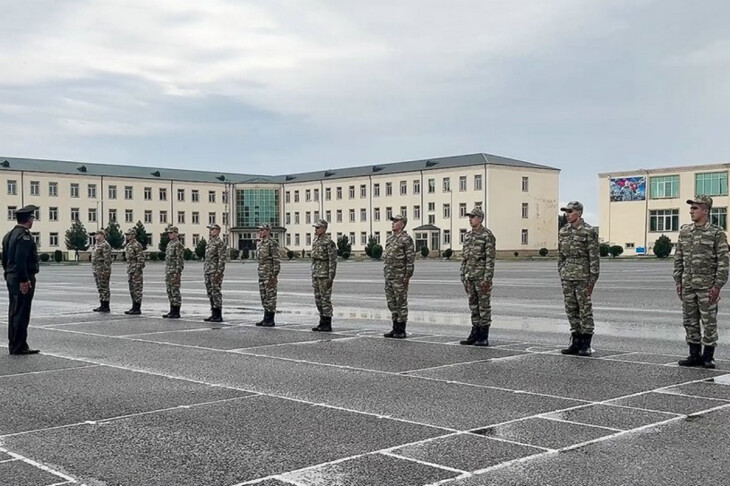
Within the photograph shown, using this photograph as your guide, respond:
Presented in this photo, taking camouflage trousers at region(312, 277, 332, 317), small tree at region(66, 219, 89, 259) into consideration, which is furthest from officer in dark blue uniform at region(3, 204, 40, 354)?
small tree at region(66, 219, 89, 259)

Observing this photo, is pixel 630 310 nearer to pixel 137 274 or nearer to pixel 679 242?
pixel 679 242

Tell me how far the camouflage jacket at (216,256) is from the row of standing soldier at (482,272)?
21mm

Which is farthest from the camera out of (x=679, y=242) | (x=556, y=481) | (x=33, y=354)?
(x=33, y=354)

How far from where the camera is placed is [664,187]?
9319cm

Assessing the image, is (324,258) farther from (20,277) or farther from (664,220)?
(664,220)

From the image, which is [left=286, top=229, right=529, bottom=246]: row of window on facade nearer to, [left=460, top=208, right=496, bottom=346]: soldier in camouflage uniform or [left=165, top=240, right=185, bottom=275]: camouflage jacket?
[left=165, top=240, right=185, bottom=275]: camouflage jacket

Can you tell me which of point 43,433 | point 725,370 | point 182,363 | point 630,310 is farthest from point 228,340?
point 630,310

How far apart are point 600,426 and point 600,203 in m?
95.6

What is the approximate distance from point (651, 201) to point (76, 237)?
6752cm

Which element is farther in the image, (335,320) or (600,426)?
(335,320)

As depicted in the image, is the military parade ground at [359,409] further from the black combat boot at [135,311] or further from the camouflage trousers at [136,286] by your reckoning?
the camouflage trousers at [136,286]

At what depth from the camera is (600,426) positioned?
7.07m

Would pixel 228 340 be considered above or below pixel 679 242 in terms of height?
below

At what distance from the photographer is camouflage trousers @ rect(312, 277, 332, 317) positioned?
49.7 feet
